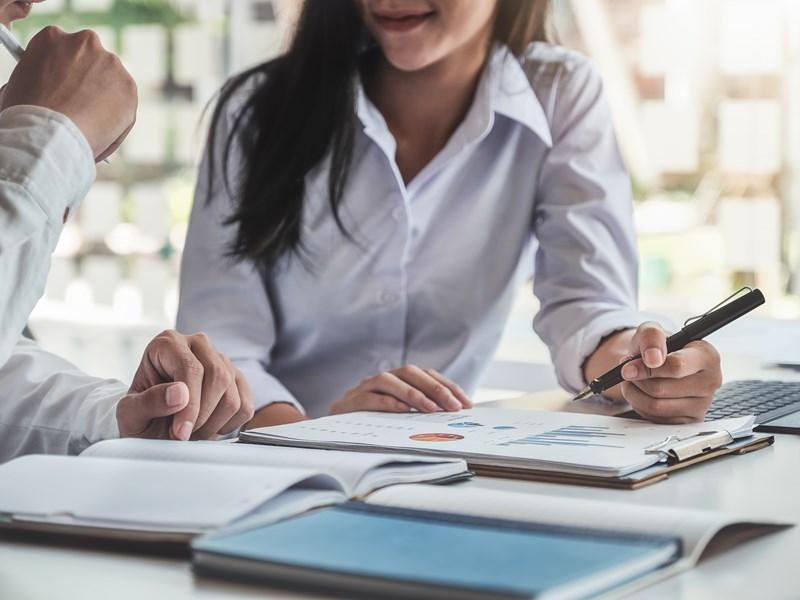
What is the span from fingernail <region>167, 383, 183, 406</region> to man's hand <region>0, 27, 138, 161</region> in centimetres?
20

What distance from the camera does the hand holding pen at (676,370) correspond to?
3.77 ft

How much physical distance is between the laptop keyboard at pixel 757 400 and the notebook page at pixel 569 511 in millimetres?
466

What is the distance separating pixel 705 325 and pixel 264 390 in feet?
2.04

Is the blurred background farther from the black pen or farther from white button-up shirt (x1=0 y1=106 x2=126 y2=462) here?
white button-up shirt (x1=0 y1=106 x2=126 y2=462)

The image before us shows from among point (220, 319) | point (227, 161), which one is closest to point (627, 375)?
point (220, 319)

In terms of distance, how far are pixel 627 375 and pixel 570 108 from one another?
694 mm

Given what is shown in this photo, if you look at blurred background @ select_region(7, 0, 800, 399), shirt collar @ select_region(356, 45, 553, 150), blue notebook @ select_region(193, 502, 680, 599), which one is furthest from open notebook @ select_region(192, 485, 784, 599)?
blurred background @ select_region(7, 0, 800, 399)

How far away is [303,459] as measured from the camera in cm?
86

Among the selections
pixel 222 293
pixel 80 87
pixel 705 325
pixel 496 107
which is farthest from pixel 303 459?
pixel 496 107

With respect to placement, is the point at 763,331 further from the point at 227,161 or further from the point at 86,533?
the point at 86,533

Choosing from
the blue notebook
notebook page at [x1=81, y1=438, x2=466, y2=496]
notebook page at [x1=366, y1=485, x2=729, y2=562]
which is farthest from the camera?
notebook page at [x1=81, y1=438, x2=466, y2=496]

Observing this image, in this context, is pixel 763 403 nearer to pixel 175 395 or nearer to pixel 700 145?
pixel 175 395

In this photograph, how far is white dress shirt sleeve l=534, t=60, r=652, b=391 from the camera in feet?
5.35

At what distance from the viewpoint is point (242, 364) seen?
1619 millimetres
